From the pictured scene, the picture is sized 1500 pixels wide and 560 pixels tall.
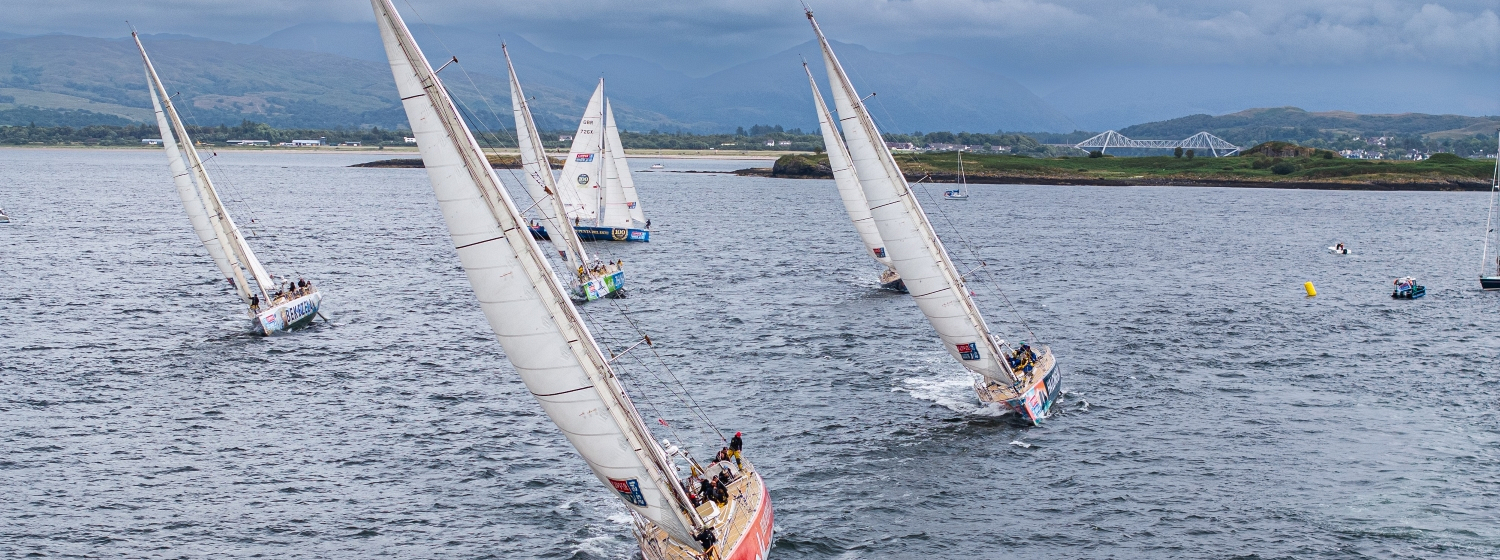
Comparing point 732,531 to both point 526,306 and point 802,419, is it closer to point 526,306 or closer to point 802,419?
point 526,306

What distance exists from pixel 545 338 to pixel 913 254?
20459 mm

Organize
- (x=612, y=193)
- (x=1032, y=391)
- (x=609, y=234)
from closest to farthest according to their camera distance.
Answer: (x=1032, y=391), (x=612, y=193), (x=609, y=234)

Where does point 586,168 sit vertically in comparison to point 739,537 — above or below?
→ above

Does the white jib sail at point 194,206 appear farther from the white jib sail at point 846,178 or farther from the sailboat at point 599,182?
the sailboat at point 599,182

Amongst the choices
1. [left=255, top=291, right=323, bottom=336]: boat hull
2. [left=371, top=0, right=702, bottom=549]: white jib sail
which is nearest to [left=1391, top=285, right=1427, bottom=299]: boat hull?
[left=371, top=0, right=702, bottom=549]: white jib sail

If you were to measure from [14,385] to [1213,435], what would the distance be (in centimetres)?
4453

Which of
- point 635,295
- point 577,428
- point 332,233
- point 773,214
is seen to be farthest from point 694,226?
point 577,428

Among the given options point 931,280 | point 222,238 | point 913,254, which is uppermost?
point 913,254

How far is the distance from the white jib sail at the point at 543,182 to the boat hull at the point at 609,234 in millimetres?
11307

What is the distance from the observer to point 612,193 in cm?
9088

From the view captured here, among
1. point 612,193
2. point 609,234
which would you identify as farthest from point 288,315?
point 609,234

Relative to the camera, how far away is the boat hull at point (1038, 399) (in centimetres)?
4019

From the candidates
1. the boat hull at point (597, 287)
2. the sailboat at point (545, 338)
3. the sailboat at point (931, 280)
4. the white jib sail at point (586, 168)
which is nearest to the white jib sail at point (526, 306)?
the sailboat at point (545, 338)

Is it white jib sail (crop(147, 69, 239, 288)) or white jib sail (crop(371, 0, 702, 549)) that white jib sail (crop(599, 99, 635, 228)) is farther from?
white jib sail (crop(371, 0, 702, 549))
